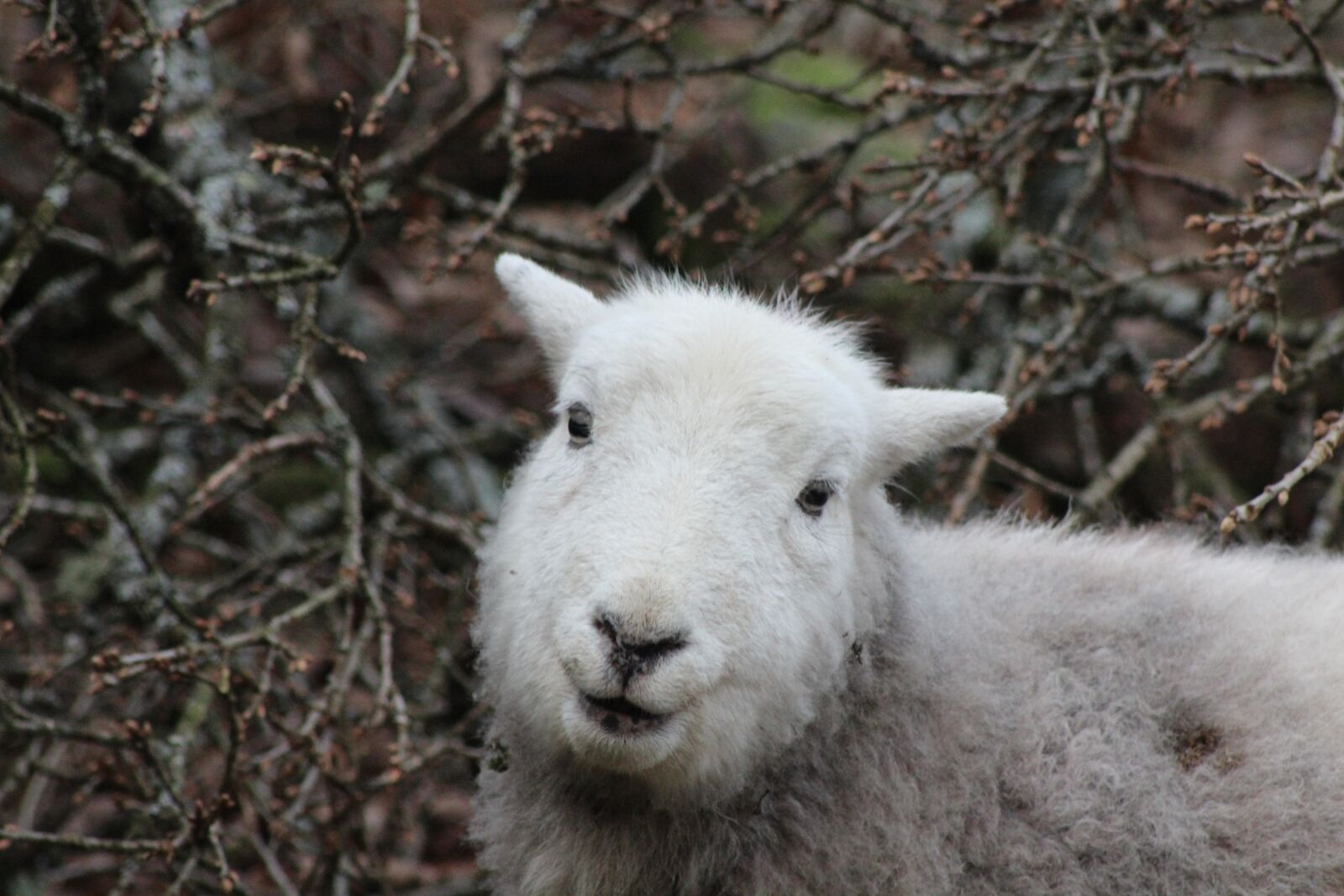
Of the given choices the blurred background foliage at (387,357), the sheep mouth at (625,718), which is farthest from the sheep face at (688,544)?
the blurred background foliage at (387,357)

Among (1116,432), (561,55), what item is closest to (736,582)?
(561,55)

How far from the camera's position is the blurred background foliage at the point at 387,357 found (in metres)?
3.95

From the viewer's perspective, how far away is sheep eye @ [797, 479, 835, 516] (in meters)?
3.18

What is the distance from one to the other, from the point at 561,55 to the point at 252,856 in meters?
3.89

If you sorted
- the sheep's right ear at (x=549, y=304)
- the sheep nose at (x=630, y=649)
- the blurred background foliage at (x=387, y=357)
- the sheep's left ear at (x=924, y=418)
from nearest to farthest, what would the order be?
the sheep nose at (x=630, y=649), the sheep's left ear at (x=924, y=418), the sheep's right ear at (x=549, y=304), the blurred background foliage at (x=387, y=357)

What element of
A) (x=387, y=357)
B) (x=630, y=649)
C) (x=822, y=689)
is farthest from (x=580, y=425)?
(x=387, y=357)

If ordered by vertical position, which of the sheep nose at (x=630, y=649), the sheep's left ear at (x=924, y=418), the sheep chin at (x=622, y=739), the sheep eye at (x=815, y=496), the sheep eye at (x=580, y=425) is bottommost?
the sheep chin at (x=622, y=739)

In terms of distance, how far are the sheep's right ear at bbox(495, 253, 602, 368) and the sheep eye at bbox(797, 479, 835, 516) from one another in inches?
35.4

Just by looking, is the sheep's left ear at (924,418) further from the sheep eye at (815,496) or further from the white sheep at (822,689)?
the sheep eye at (815,496)

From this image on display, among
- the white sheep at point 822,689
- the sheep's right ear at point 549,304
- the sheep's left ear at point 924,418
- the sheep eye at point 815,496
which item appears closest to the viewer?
the white sheep at point 822,689

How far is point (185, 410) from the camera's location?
15.2 ft

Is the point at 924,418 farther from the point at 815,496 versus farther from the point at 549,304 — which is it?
the point at 549,304

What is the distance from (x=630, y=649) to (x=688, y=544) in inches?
11.4

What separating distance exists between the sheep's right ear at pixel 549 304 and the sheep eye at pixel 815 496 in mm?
898
